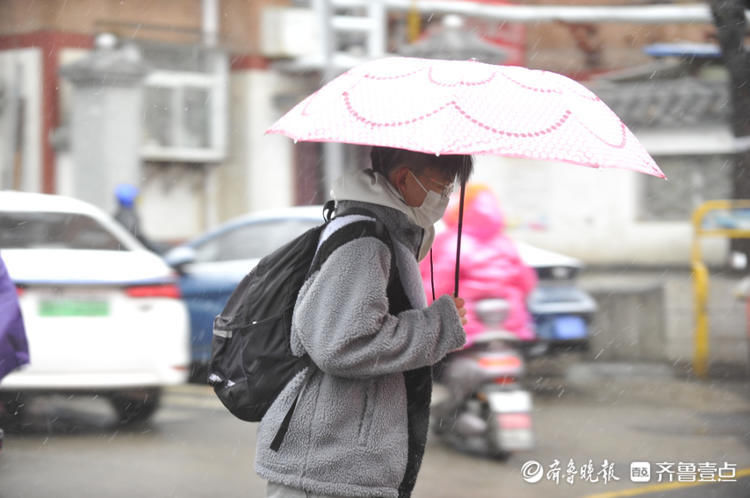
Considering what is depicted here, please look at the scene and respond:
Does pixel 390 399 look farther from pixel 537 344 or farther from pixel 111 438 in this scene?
pixel 537 344

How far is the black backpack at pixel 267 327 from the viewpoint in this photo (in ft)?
9.09

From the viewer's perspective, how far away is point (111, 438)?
756cm

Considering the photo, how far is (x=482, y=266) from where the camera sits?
690 cm

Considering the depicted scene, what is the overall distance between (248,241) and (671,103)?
35.1 ft

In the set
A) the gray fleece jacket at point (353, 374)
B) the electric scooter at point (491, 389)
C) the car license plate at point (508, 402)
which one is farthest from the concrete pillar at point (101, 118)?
the gray fleece jacket at point (353, 374)

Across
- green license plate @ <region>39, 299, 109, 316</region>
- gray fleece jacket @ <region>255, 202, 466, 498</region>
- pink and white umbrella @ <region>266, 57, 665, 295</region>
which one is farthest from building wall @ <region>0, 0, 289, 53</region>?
gray fleece jacket @ <region>255, 202, 466, 498</region>

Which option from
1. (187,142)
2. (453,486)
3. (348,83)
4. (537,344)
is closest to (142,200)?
(187,142)

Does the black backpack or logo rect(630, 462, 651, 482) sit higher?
the black backpack

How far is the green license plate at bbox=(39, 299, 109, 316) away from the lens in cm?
714

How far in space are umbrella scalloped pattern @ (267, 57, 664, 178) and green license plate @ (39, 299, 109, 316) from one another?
4.51 metres

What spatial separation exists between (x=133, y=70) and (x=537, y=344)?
894 centimetres

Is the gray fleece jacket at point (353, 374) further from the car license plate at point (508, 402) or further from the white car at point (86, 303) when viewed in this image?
the white car at point (86, 303)

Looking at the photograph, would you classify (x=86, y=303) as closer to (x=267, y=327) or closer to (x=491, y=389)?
(x=491, y=389)

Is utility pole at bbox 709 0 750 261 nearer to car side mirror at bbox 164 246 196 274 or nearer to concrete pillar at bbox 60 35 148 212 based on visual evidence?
car side mirror at bbox 164 246 196 274
